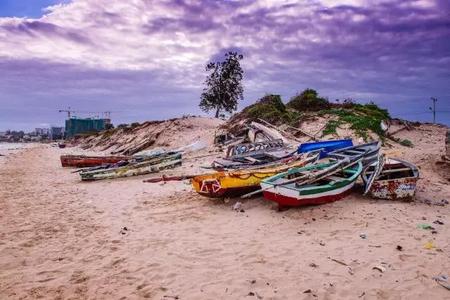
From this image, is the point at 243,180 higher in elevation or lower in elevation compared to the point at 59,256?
higher

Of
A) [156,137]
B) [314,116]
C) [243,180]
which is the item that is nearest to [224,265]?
[243,180]

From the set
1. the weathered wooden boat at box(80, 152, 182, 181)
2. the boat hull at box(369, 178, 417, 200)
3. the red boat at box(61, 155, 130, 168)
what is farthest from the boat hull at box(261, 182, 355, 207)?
the red boat at box(61, 155, 130, 168)

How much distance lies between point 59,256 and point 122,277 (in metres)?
1.74

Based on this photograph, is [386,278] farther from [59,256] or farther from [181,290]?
[59,256]

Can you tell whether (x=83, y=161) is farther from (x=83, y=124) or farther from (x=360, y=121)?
(x=83, y=124)

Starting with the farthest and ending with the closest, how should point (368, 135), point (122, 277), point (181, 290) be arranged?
point (368, 135)
point (122, 277)
point (181, 290)

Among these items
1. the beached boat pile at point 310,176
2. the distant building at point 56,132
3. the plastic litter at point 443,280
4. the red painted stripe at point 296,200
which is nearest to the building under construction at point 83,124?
the distant building at point 56,132

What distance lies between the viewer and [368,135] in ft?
63.2

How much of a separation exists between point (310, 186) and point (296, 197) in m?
0.97

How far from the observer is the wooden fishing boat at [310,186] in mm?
8781

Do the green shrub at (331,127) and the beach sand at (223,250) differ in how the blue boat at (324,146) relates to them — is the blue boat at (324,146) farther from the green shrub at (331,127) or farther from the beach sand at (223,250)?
the green shrub at (331,127)

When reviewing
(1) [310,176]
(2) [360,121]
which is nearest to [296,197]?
(1) [310,176]

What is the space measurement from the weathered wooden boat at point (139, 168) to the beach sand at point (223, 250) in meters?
5.13

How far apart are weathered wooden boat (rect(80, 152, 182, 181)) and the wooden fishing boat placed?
8.21 meters
